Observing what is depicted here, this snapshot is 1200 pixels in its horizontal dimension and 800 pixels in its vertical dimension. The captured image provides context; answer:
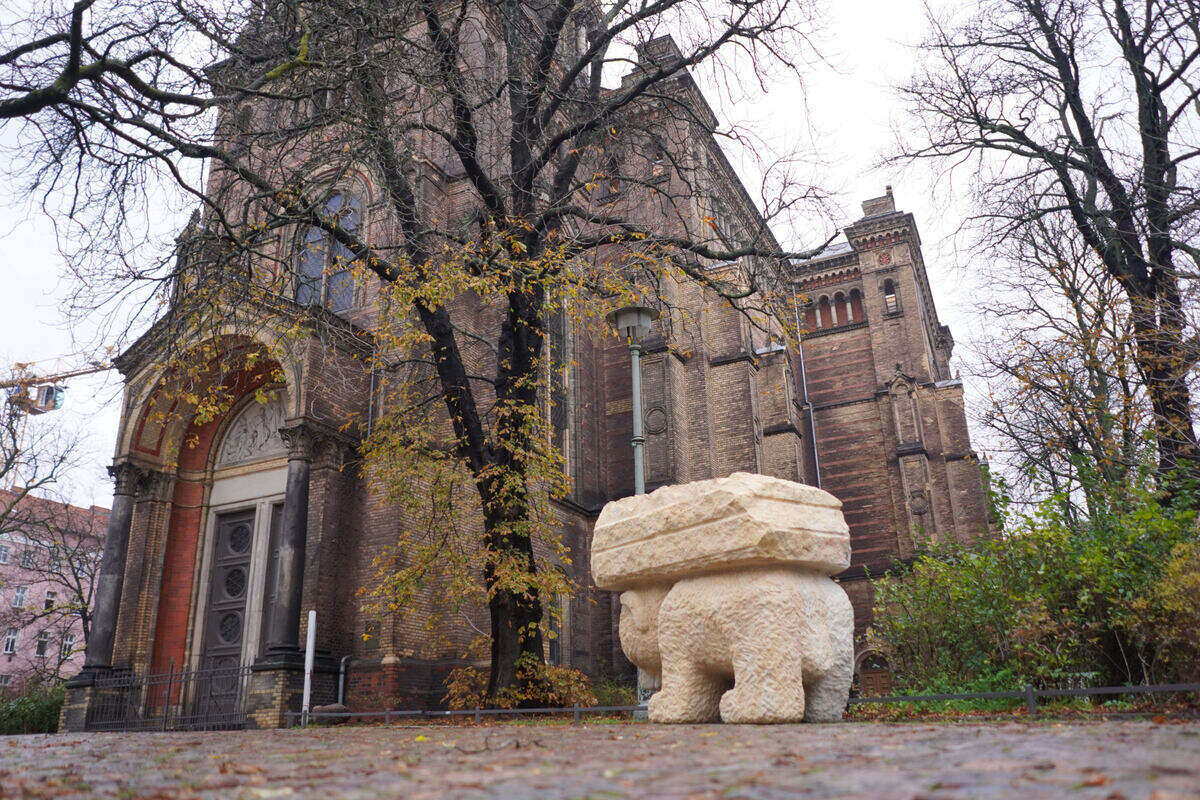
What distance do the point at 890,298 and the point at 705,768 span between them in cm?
3100

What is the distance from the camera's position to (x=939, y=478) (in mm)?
28516

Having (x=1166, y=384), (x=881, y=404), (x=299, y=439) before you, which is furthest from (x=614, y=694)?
(x=881, y=404)

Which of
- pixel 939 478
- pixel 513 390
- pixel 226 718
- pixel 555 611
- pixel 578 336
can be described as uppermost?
pixel 578 336

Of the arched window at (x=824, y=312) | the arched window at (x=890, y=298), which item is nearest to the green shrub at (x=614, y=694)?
the arched window at (x=890, y=298)

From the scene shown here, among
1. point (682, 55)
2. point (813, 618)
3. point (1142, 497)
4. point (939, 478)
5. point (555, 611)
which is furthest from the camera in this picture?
point (939, 478)

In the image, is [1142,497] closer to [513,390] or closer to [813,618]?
[813,618]

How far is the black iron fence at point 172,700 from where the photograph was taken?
1486 cm

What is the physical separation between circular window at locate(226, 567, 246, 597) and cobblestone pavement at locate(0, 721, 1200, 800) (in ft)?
39.3

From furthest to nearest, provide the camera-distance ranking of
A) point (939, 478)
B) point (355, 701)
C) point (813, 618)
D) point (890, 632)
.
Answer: point (939, 478) < point (355, 701) < point (890, 632) < point (813, 618)

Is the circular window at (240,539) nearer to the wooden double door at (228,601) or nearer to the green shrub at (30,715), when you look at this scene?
the wooden double door at (228,601)

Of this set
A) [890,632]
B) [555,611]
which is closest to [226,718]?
[555,611]

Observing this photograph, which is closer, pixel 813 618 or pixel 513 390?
pixel 813 618

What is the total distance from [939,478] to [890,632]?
2074 centimetres

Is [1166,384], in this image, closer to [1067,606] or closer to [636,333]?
[1067,606]
